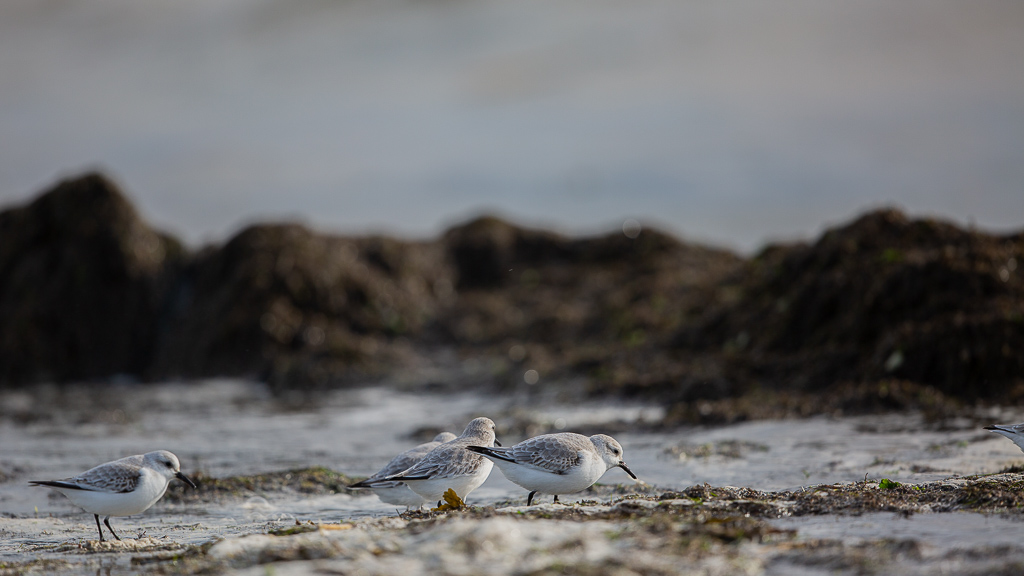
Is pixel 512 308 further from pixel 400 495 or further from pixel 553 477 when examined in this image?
pixel 553 477

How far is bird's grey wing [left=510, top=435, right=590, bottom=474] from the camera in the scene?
6.68 meters

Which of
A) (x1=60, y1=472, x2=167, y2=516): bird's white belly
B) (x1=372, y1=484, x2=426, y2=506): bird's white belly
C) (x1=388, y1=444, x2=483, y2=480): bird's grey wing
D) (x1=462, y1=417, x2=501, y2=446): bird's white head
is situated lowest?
(x1=372, y1=484, x2=426, y2=506): bird's white belly

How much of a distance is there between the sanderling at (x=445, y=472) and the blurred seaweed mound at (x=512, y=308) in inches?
225

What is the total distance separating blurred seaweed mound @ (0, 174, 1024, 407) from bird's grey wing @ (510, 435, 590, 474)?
5.47 m

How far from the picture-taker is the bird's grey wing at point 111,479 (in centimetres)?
652

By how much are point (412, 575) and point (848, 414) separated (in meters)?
8.34

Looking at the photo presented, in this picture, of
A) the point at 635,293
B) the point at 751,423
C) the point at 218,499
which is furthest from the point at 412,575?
the point at 635,293

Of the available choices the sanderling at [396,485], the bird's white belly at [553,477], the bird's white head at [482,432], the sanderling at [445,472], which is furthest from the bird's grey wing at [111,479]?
the bird's white belly at [553,477]

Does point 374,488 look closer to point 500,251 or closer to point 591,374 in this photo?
point 591,374

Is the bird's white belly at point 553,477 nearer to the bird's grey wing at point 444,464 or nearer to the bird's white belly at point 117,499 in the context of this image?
the bird's grey wing at point 444,464

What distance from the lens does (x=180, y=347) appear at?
79.8 feet

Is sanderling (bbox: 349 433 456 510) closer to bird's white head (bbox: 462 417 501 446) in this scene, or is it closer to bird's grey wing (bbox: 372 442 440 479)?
bird's grey wing (bbox: 372 442 440 479)

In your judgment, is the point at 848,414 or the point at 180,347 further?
the point at 180,347

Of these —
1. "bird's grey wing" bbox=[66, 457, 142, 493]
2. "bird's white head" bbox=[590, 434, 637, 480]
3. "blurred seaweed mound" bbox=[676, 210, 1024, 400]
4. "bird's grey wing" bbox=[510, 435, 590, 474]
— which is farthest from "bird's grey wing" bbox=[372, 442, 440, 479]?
"blurred seaweed mound" bbox=[676, 210, 1024, 400]
